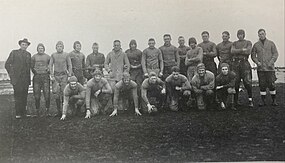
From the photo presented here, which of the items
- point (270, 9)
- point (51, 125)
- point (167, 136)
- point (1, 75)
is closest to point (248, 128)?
point (167, 136)

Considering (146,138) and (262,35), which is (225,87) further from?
(146,138)

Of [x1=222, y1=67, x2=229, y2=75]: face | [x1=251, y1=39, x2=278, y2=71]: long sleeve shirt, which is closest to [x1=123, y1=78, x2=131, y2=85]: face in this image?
[x1=222, y1=67, x2=229, y2=75]: face

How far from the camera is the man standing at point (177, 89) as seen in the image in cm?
364

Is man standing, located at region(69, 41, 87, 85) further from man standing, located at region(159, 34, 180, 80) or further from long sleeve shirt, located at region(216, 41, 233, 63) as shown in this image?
long sleeve shirt, located at region(216, 41, 233, 63)

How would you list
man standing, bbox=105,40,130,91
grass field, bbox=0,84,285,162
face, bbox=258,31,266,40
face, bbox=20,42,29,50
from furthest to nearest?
man standing, bbox=105,40,130,91, face, bbox=258,31,266,40, face, bbox=20,42,29,50, grass field, bbox=0,84,285,162

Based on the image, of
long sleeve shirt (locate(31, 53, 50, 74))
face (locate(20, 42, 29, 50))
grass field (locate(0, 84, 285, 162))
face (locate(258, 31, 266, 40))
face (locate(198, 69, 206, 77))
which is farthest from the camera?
face (locate(198, 69, 206, 77))

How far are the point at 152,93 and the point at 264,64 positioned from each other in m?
0.99

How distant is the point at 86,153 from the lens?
3057 mm

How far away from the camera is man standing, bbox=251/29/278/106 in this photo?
348 centimetres

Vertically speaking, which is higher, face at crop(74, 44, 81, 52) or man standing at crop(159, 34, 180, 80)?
face at crop(74, 44, 81, 52)

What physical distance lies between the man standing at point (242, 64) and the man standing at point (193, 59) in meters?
0.29

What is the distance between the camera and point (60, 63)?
3621 mm

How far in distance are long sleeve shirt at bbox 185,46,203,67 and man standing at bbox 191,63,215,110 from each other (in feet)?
0.34

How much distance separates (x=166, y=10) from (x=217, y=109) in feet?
3.06
